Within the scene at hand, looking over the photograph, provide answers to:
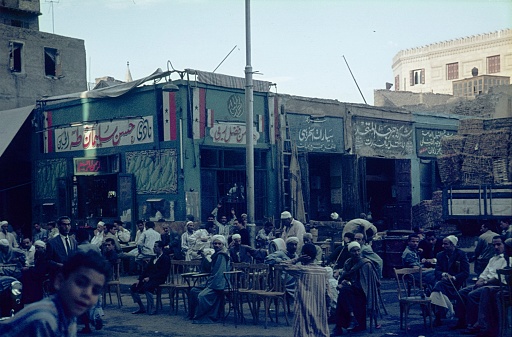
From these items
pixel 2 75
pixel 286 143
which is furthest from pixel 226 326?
pixel 2 75


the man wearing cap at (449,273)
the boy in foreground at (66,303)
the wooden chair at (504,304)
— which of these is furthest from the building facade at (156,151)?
the boy in foreground at (66,303)

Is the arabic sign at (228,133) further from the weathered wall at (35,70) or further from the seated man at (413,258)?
the weathered wall at (35,70)

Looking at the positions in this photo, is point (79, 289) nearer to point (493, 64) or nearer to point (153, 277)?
point (153, 277)

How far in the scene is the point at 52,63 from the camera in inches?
1176

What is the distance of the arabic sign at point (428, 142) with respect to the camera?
87.9 feet

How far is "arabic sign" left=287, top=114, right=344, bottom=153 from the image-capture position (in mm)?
21625

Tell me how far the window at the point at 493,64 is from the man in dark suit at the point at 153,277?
4104 centimetres

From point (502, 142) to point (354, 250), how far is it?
45.8 ft

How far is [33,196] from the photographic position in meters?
23.0

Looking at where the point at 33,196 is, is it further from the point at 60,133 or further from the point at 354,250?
the point at 354,250

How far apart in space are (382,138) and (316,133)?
383 centimetres

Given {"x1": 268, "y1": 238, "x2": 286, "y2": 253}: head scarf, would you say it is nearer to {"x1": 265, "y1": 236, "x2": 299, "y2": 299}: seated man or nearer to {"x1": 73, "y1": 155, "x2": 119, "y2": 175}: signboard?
{"x1": 265, "y1": 236, "x2": 299, "y2": 299}: seated man

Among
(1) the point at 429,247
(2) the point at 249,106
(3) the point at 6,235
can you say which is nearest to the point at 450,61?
(2) the point at 249,106

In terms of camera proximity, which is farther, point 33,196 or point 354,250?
point 33,196
